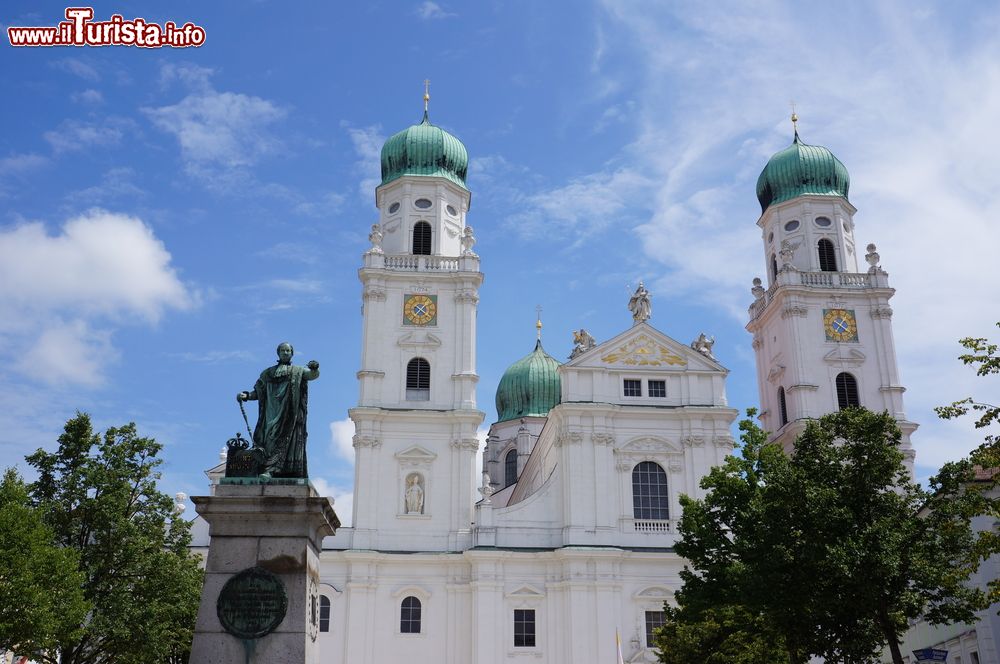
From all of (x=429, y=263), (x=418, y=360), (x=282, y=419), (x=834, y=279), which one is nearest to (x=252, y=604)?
(x=282, y=419)

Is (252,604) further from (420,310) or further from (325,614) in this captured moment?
(420,310)

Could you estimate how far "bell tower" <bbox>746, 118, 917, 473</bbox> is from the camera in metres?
47.5

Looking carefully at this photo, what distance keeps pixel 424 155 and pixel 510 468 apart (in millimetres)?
23692

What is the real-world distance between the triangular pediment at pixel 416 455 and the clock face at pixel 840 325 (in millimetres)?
20865

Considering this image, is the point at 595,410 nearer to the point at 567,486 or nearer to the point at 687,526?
the point at 567,486

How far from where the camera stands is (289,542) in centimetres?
1307

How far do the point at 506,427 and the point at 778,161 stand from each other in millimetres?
25167

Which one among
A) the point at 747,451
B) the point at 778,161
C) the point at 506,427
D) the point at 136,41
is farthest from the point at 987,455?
the point at 506,427

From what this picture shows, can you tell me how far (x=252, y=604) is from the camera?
12688 mm

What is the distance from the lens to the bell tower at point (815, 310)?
47.5 meters

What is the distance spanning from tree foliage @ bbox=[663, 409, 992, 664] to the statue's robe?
41.5ft

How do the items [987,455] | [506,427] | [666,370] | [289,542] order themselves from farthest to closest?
[506,427] < [666,370] < [987,455] < [289,542]

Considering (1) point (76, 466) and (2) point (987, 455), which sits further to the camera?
(1) point (76, 466)

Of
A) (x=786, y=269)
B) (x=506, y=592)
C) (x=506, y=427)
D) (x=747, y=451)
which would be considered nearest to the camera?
(x=747, y=451)
